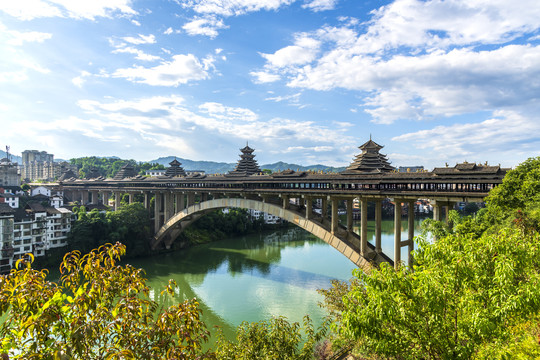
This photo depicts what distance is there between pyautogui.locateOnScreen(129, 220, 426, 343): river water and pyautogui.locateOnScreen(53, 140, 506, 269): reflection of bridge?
15.8 ft

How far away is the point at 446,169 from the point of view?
18.8 m

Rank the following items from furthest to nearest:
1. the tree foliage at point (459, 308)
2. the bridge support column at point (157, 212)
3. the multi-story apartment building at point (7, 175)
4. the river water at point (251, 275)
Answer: the multi-story apartment building at point (7, 175) < the bridge support column at point (157, 212) < the river water at point (251, 275) < the tree foliage at point (459, 308)

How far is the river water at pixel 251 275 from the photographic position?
22219 mm

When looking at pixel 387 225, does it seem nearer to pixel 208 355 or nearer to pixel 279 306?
pixel 279 306

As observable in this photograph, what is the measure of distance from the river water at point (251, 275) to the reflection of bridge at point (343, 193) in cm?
482

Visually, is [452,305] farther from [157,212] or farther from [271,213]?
[157,212]

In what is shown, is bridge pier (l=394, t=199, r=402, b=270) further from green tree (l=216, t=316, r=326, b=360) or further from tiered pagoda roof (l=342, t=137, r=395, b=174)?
tiered pagoda roof (l=342, t=137, r=395, b=174)

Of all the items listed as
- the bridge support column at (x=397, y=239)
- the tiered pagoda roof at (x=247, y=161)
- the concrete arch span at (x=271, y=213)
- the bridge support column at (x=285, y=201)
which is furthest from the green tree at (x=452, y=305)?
the tiered pagoda roof at (x=247, y=161)

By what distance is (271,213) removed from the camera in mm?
28562

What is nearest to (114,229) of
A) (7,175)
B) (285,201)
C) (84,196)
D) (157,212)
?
(157,212)

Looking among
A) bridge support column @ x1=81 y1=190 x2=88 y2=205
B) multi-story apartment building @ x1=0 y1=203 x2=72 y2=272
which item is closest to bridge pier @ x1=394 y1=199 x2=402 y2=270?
multi-story apartment building @ x1=0 y1=203 x2=72 y2=272

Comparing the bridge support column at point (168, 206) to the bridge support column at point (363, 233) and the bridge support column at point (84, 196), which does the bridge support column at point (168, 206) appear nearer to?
the bridge support column at point (84, 196)

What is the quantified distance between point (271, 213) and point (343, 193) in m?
8.30

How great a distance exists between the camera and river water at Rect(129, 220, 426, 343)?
22219mm
